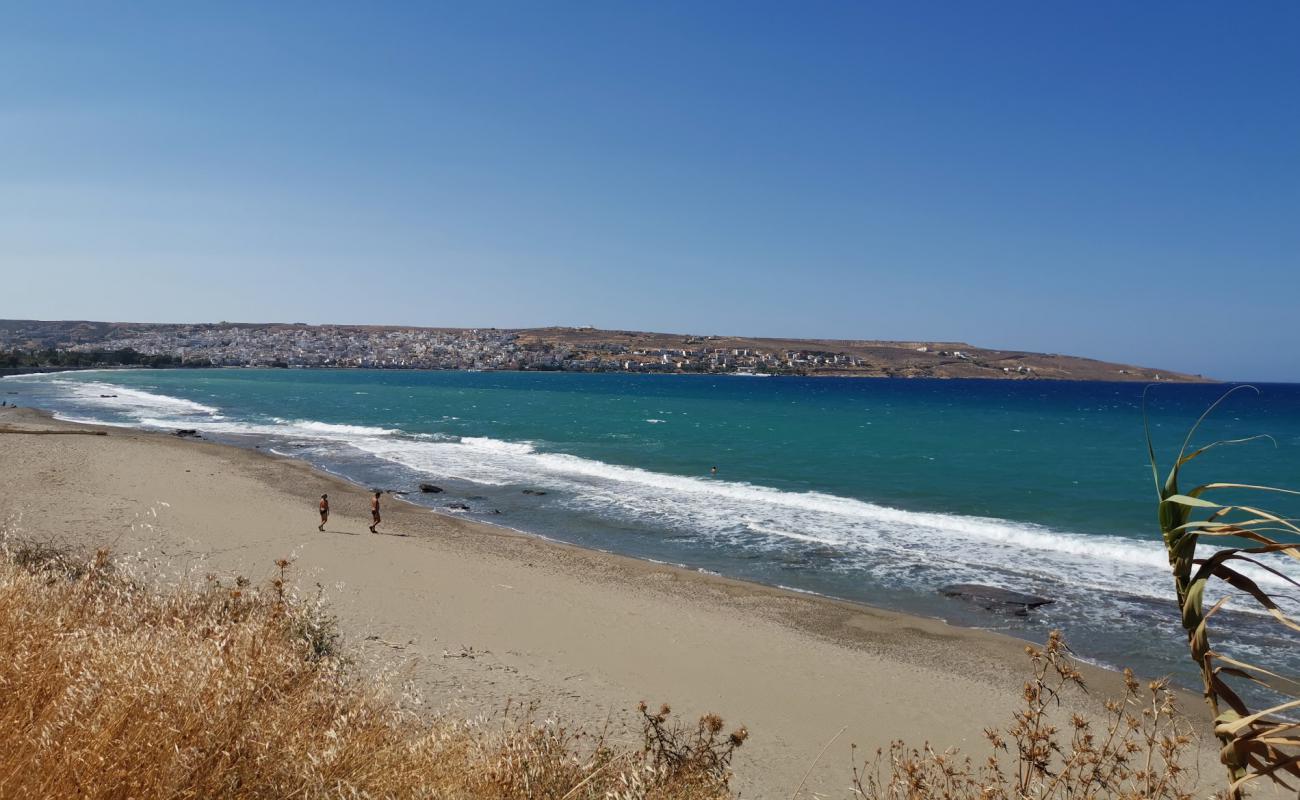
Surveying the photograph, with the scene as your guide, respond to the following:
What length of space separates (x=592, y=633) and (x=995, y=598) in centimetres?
898

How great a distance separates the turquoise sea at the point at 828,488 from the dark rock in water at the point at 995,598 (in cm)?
33

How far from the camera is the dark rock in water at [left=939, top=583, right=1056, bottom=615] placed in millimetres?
16422

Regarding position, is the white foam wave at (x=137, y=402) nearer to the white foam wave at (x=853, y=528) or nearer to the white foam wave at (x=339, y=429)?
the white foam wave at (x=339, y=429)

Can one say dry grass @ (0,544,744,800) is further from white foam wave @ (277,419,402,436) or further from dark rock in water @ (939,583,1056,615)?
white foam wave @ (277,419,402,436)

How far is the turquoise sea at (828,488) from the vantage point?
57.9 ft

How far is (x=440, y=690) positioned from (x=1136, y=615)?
13696mm

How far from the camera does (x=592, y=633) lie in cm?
1373

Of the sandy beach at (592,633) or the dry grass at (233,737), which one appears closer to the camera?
the dry grass at (233,737)

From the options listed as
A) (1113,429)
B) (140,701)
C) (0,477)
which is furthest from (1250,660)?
(1113,429)

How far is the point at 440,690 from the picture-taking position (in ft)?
33.9

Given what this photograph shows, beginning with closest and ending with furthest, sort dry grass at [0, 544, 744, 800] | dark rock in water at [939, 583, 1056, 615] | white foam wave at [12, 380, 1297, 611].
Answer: dry grass at [0, 544, 744, 800], dark rock in water at [939, 583, 1056, 615], white foam wave at [12, 380, 1297, 611]

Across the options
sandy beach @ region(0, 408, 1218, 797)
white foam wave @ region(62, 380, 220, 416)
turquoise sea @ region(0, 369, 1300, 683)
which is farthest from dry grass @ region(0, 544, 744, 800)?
white foam wave @ region(62, 380, 220, 416)

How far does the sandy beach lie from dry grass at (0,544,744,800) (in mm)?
1606

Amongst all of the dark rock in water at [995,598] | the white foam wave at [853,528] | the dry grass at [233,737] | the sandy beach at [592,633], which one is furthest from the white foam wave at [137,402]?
the dry grass at [233,737]
